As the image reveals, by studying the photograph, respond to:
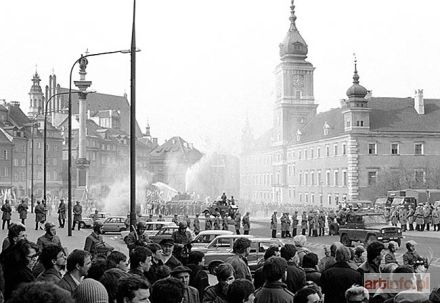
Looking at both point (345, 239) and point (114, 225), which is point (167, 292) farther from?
point (114, 225)

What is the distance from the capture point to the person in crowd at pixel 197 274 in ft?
34.4

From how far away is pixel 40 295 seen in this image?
12.8ft

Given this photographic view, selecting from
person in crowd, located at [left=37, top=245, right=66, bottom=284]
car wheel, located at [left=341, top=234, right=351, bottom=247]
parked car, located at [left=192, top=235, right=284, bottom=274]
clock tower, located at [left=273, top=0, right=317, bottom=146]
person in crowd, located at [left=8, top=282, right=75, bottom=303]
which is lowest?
car wheel, located at [left=341, top=234, right=351, bottom=247]

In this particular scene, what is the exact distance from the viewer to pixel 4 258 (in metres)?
9.71

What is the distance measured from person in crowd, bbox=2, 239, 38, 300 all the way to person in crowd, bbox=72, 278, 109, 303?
6.97 feet

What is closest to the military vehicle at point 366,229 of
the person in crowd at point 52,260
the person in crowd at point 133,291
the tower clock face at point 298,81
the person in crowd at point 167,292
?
the person in crowd at point 52,260

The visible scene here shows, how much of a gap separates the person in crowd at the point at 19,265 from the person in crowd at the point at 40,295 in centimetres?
540

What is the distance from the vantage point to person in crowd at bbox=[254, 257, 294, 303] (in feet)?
27.6

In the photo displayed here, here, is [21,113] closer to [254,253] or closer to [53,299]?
[254,253]

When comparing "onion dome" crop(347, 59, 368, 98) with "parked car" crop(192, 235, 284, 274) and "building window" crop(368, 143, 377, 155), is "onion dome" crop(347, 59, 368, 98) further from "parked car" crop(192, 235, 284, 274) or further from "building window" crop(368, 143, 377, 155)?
"parked car" crop(192, 235, 284, 274)

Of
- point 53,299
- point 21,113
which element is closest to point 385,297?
point 53,299

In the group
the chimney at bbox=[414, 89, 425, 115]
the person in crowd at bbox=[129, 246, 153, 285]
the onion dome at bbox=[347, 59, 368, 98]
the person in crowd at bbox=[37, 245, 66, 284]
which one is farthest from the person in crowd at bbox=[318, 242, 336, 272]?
the chimney at bbox=[414, 89, 425, 115]

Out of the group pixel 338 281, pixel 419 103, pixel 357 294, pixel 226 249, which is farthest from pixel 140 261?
pixel 419 103

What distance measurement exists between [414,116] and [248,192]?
48199 mm
